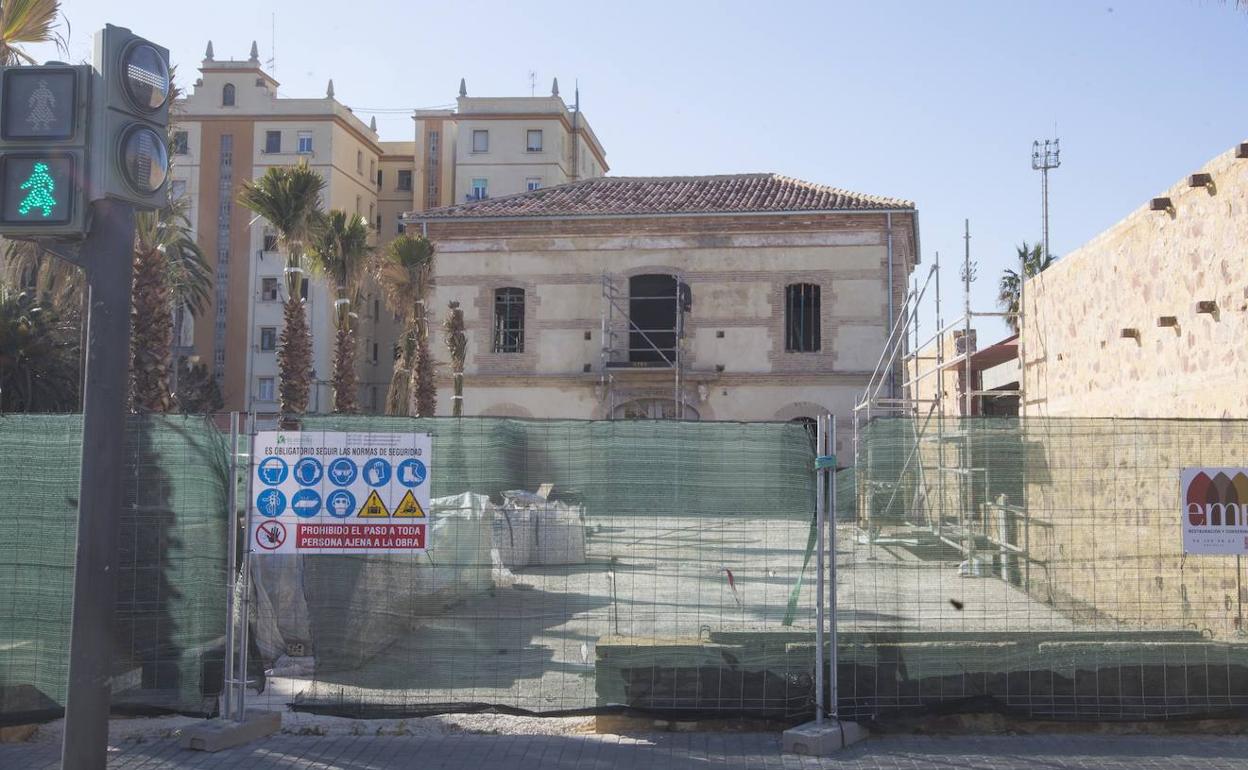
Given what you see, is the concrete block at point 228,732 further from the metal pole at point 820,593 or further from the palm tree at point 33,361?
the palm tree at point 33,361

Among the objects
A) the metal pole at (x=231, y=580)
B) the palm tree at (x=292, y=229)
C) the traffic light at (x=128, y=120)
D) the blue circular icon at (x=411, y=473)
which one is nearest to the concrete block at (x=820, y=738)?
the blue circular icon at (x=411, y=473)

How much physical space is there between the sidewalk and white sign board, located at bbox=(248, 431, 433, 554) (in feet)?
4.23

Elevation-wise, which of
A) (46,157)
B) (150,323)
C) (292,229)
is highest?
(292,229)

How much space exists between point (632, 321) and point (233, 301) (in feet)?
101

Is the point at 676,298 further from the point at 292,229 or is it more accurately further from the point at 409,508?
the point at 409,508

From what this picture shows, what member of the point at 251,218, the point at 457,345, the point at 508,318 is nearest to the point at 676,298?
the point at 508,318

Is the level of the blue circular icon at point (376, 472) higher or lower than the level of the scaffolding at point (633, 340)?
lower

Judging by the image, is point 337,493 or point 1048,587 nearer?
point 337,493

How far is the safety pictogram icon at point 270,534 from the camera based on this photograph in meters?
7.86

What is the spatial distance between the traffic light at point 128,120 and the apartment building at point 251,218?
2028 inches

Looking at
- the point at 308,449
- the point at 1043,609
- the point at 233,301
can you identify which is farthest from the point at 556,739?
the point at 233,301

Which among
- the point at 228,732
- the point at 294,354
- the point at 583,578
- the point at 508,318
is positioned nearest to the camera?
the point at 228,732

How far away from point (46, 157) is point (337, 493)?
3051mm

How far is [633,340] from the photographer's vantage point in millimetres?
35312
